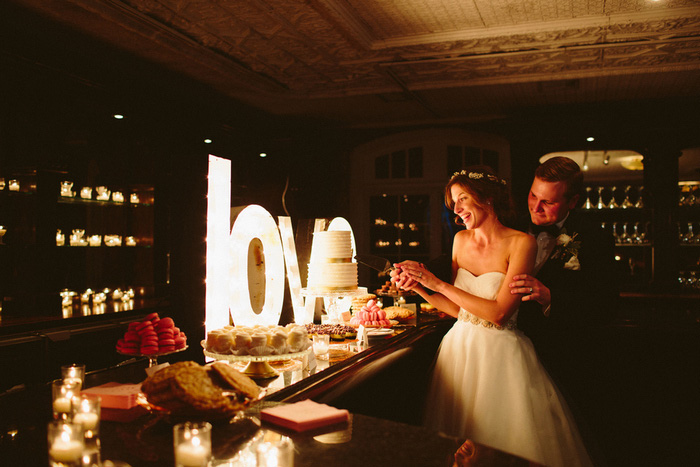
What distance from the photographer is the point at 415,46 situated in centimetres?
485

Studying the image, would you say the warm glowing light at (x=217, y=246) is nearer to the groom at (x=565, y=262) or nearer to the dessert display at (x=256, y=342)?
the dessert display at (x=256, y=342)

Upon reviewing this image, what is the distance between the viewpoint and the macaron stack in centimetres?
211

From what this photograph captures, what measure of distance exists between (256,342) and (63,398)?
753 millimetres

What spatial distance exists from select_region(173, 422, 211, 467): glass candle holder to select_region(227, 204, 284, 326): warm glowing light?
1.53 meters

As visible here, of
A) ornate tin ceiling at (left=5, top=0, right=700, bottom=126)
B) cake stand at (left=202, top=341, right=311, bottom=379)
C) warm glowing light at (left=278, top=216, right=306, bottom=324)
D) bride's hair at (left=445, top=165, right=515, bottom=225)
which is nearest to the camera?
cake stand at (left=202, top=341, right=311, bottom=379)

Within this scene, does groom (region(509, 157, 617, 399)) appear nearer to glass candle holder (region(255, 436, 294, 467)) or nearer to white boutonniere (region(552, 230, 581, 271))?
white boutonniere (region(552, 230, 581, 271))

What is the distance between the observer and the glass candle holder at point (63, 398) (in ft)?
5.08

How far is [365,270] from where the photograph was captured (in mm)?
7426

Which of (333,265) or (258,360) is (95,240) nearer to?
(333,265)

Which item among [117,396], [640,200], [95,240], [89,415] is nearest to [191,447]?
[89,415]

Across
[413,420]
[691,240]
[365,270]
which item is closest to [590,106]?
[691,240]

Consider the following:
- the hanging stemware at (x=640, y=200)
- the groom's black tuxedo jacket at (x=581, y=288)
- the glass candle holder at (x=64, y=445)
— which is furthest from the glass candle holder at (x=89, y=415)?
the hanging stemware at (x=640, y=200)

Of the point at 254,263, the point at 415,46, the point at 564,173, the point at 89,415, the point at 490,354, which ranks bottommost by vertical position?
the point at 490,354

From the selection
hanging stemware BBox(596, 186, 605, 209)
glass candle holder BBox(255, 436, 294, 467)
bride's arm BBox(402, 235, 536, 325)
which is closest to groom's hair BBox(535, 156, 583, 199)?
bride's arm BBox(402, 235, 536, 325)
